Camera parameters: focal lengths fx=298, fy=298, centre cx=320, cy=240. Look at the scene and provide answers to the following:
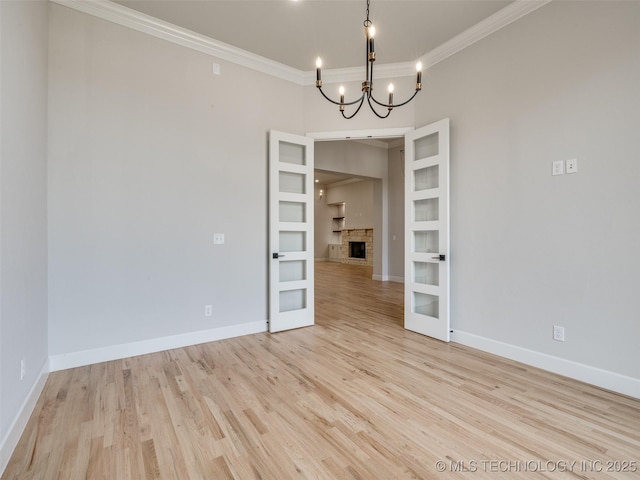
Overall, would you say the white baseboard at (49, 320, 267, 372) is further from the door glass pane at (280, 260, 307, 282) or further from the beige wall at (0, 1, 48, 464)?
the door glass pane at (280, 260, 307, 282)

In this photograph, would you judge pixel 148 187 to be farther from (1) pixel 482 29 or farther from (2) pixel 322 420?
(1) pixel 482 29

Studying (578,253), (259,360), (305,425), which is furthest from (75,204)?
(578,253)

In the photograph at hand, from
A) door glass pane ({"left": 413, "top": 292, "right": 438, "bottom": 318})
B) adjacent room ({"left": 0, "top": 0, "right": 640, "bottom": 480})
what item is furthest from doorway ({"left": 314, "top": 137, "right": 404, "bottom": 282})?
door glass pane ({"left": 413, "top": 292, "right": 438, "bottom": 318})

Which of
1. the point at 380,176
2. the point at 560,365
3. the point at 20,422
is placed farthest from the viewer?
the point at 380,176

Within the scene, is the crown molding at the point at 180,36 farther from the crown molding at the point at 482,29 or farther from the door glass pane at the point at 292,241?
the door glass pane at the point at 292,241

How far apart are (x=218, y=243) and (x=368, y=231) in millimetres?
8589

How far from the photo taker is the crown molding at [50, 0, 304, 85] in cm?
274

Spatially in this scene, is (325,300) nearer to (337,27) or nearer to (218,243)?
(218,243)

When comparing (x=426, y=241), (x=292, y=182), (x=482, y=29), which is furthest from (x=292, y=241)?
(x=482, y=29)

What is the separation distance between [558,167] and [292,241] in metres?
2.88

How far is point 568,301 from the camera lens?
251 centimetres

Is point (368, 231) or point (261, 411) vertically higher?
point (368, 231)

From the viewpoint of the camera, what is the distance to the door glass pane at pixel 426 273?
141 inches

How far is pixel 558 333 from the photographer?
2564 millimetres
